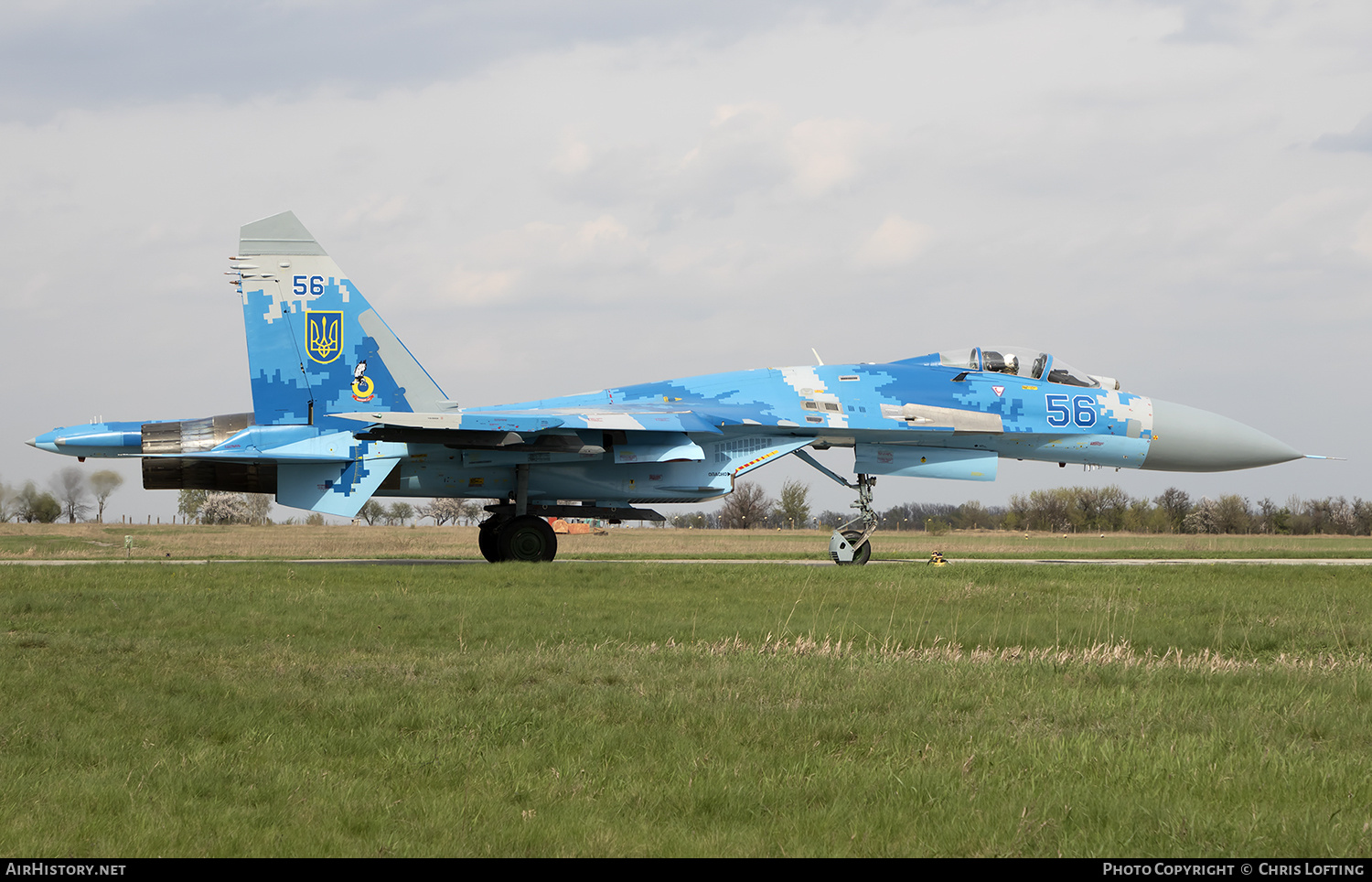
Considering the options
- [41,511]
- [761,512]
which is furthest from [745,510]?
[41,511]

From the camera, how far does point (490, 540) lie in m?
19.5

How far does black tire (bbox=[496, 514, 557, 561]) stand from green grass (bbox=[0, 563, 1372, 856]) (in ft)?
24.2

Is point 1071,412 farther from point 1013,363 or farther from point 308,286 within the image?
point 308,286

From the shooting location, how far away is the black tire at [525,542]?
62.3 ft

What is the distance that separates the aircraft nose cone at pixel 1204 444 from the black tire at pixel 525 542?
37.5 ft

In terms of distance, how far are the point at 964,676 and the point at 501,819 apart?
4.20 meters

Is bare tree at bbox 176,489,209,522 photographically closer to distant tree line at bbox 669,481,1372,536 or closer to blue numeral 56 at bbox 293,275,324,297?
distant tree line at bbox 669,481,1372,536

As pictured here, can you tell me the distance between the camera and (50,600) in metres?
11.9

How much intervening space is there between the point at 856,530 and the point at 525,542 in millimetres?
6157

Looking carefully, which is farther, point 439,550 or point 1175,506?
point 1175,506

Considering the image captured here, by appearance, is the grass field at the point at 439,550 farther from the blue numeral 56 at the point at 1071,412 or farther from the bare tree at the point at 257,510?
the bare tree at the point at 257,510

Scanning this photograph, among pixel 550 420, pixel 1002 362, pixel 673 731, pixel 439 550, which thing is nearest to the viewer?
pixel 673 731

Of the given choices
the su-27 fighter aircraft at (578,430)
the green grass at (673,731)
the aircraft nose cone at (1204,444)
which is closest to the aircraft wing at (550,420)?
the su-27 fighter aircraft at (578,430)

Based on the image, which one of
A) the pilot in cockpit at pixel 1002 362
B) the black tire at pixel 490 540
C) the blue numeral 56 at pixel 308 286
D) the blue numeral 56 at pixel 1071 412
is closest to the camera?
the blue numeral 56 at pixel 308 286
